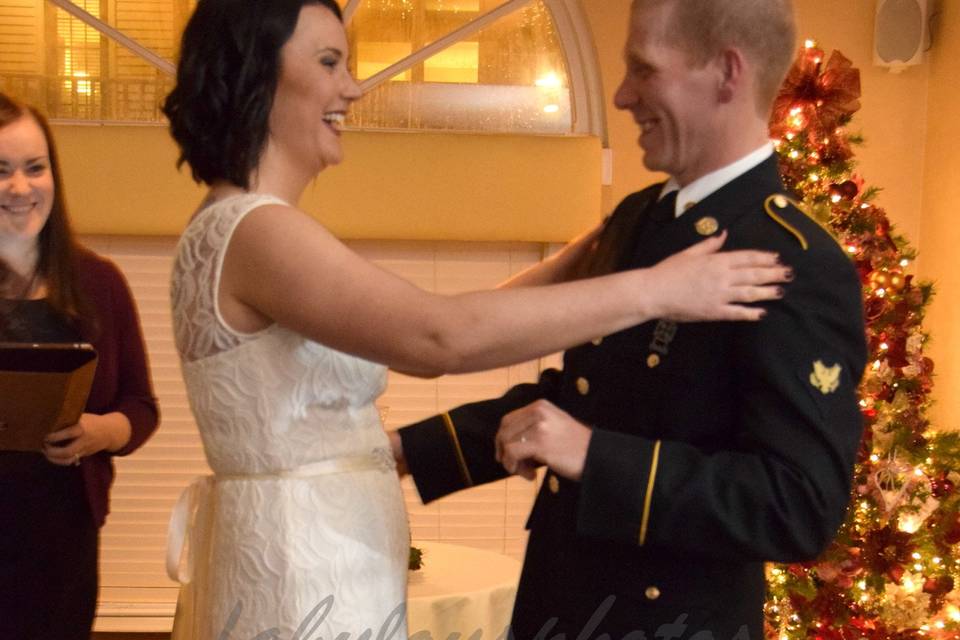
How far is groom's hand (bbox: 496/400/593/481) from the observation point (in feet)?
4.73

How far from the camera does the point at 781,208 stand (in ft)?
4.98

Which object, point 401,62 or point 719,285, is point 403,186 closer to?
point 401,62

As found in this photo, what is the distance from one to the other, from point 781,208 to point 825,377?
244 millimetres

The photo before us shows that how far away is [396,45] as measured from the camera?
17.3 ft

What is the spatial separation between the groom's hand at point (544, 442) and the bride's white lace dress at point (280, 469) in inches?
11.8

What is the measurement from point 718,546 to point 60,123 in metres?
4.25

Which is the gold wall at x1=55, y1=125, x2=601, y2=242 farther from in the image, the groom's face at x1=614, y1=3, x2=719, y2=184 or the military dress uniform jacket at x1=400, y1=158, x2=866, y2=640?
the groom's face at x1=614, y1=3, x2=719, y2=184

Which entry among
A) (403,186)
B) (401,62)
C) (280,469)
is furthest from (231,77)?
(401,62)

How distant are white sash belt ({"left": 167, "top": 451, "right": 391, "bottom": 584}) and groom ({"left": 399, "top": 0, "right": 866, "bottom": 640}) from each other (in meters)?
0.28

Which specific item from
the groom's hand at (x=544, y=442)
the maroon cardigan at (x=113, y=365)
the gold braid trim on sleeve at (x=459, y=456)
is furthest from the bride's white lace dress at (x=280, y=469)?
the maroon cardigan at (x=113, y=365)

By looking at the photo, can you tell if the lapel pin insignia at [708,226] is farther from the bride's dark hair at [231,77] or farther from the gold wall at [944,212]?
the gold wall at [944,212]

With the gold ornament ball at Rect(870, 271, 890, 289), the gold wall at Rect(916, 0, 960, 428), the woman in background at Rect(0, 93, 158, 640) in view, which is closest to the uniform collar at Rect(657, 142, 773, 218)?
the woman in background at Rect(0, 93, 158, 640)

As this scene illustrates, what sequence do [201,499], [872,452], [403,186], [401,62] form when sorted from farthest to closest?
1. [401,62]
2. [403,186]
3. [872,452]
4. [201,499]

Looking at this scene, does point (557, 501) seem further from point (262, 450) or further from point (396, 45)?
point (396, 45)
